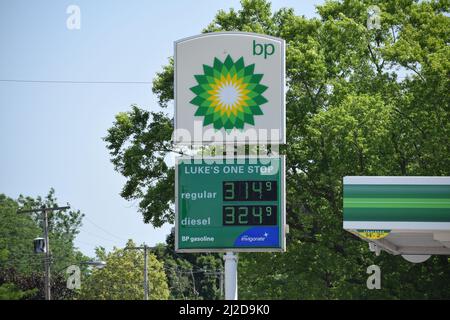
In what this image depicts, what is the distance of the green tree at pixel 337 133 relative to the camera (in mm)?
43906

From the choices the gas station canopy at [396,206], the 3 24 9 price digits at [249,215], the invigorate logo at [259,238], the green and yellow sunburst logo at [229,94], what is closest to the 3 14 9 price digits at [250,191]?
the 3 24 9 price digits at [249,215]

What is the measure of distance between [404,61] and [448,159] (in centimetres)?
542

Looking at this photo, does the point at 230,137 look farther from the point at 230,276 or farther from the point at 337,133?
the point at 337,133

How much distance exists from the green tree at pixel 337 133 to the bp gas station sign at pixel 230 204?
824 inches

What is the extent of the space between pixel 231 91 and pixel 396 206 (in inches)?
320

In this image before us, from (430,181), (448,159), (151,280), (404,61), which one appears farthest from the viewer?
(151,280)

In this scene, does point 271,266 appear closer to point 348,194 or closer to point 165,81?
point 165,81

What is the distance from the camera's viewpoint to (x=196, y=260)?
110 m

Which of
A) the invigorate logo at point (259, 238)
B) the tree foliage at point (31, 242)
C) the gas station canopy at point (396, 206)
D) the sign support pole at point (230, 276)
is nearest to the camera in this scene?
the invigorate logo at point (259, 238)

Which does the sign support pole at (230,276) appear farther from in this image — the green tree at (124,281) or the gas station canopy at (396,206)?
the green tree at (124,281)

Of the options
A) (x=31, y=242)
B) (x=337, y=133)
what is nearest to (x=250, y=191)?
(x=337, y=133)

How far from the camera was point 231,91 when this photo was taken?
21844mm

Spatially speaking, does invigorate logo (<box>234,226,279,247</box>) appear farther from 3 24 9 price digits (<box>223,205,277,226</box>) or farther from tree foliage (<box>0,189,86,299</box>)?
tree foliage (<box>0,189,86,299</box>)
